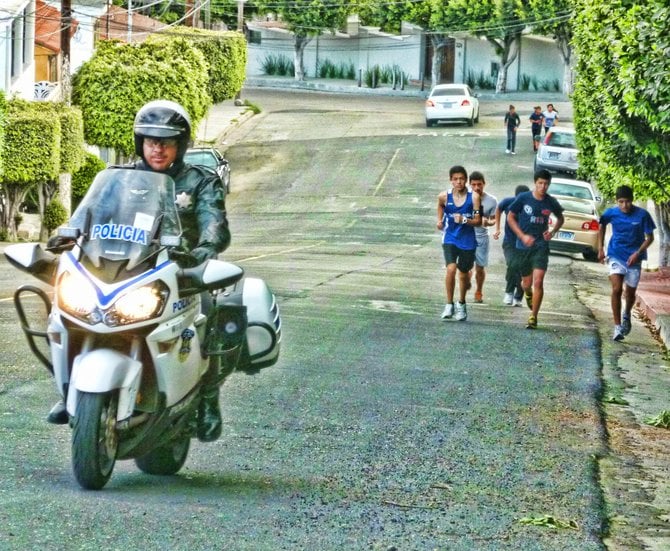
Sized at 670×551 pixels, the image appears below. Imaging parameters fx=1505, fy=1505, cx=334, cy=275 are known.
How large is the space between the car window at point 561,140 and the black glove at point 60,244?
40325 mm

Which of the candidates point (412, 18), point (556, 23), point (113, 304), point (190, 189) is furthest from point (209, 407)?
point (412, 18)

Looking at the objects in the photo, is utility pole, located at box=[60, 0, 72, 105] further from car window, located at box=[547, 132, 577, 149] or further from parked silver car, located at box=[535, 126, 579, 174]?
car window, located at box=[547, 132, 577, 149]

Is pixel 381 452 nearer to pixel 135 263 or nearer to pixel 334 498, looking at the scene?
pixel 334 498

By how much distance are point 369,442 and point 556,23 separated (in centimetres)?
6430

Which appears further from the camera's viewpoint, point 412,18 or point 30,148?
point 412,18

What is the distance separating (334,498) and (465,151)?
4750cm

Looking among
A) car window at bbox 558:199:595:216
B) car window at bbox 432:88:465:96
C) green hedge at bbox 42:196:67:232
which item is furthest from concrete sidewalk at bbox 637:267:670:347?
car window at bbox 432:88:465:96

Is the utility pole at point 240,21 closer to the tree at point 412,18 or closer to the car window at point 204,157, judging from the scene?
the tree at point 412,18

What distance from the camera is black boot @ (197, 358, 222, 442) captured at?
8.02 m

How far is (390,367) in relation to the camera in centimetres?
1320

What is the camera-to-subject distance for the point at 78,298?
7.02 meters

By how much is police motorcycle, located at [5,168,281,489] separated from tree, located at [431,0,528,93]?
67.5m

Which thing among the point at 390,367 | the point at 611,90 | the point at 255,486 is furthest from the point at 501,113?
the point at 255,486

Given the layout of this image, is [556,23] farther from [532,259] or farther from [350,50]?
[532,259]
